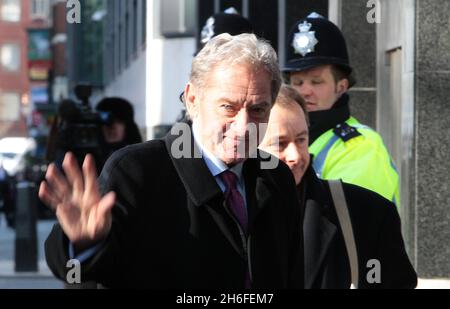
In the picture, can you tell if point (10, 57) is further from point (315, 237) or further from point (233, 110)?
point (233, 110)

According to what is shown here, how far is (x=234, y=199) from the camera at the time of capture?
3.51 meters

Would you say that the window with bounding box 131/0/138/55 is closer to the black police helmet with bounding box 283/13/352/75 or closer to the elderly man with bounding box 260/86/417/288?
the black police helmet with bounding box 283/13/352/75

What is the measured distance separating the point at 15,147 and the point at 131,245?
250ft

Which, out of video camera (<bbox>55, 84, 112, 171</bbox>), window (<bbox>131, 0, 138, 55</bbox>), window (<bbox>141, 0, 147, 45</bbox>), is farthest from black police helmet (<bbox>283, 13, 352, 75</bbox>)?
window (<bbox>131, 0, 138, 55</bbox>)

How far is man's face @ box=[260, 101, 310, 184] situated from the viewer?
4469mm

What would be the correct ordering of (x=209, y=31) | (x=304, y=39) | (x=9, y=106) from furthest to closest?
(x=9, y=106) → (x=209, y=31) → (x=304, y=39)

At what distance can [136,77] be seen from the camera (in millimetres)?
28406

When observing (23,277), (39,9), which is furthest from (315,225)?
(39,9)

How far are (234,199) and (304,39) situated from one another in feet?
8.08

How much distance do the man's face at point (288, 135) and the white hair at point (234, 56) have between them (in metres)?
0.88

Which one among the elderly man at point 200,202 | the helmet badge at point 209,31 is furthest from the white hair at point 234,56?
the helmet badge at point 209,31
